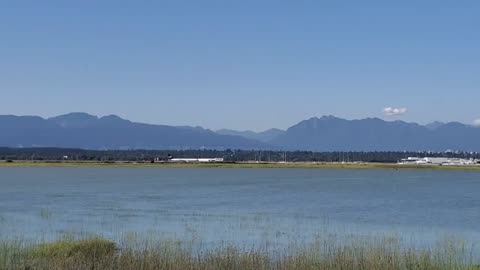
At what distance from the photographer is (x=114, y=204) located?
1730 inches

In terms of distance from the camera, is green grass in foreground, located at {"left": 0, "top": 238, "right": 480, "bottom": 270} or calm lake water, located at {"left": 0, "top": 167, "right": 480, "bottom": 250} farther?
calm lake water, located at {"left": 0, "top": 167, "right": 480, "bottom": 250}

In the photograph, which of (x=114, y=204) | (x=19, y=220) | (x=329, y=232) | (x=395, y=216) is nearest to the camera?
(x=329, y=232)

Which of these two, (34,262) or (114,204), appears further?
(114,204)

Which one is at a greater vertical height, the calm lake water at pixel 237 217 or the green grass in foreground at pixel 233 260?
the green grass in foreground at pixel 233 260

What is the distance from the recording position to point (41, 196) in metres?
51.0

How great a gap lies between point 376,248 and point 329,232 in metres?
10.7

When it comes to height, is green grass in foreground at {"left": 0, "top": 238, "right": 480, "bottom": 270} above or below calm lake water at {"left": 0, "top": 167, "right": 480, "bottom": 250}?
above

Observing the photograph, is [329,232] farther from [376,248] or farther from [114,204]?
[114,204]

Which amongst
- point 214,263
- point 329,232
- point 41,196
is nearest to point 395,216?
point 329,232

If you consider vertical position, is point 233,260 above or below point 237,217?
above

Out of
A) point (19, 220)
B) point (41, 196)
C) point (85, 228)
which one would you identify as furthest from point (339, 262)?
point (41, 196)

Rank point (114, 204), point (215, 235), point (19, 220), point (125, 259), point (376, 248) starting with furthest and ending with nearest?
1. point (114, 204)
2. point (19, 220)
3. point (215, 235)
4. point (376, 248)
5. point (125, 259)

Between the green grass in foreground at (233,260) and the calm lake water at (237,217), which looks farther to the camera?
the calm lake water at (237,217)

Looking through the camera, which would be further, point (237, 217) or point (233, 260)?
point (237, 217)
